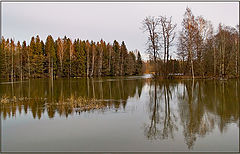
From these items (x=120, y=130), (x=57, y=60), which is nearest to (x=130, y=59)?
(x=57, y=60)

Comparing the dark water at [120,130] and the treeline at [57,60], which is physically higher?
the treeline at [57,60]

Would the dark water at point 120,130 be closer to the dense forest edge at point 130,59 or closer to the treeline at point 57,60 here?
the dense forest edge at point 130,59

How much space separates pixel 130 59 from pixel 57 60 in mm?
24722

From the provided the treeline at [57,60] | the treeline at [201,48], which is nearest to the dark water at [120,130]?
the treeline at [201,48]

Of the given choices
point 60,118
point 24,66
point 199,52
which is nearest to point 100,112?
point 60,118

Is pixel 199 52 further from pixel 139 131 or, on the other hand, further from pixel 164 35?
pixel 139 131

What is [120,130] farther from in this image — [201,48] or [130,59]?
[130,59]

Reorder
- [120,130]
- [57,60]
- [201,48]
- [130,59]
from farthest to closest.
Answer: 1. [130,59]
2. [57,60]
3. [201,48]
4. [120,130]

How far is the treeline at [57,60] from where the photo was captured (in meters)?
50.3

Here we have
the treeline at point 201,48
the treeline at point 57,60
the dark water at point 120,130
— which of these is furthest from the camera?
the treeline at point 57,60

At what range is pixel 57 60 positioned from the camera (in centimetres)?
5712

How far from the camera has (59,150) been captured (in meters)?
5.22

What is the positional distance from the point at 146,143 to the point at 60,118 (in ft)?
14.5

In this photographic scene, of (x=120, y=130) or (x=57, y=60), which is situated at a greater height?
(x=57, y=60)
